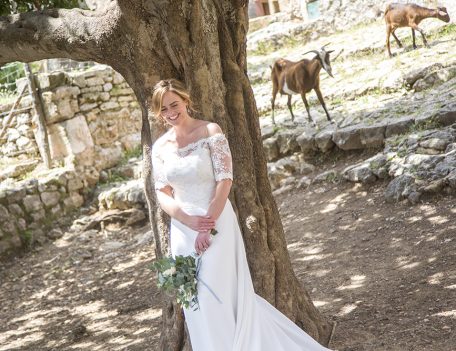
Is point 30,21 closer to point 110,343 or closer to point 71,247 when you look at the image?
point 110,343

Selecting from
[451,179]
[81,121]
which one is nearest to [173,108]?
[451,179]

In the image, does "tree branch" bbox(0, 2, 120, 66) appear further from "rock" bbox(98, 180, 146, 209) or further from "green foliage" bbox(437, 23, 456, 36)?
"green foliage" bbox(437, 23, 456, 36)

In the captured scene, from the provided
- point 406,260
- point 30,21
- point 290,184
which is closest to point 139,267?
point 290,184

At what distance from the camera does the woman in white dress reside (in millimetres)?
3383

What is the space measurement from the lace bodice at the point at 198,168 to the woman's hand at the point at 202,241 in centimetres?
17

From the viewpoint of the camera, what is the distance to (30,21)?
169 inches

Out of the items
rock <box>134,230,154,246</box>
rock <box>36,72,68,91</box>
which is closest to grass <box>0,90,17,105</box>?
rock <box>36,72,68,91</box>

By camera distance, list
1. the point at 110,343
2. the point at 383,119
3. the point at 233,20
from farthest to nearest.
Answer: the point at 383,119
the point at 110,343
the point at 233,20

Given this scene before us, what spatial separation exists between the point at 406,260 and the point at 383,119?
434cm

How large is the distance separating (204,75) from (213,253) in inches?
51.6

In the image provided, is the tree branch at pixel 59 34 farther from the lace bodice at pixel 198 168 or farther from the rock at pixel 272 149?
the rock at pixel 272 149

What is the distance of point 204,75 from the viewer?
3.93 meters

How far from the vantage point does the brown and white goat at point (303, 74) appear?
35.2 feet

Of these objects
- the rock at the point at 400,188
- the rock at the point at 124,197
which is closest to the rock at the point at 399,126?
the rock at the point at 400,188
